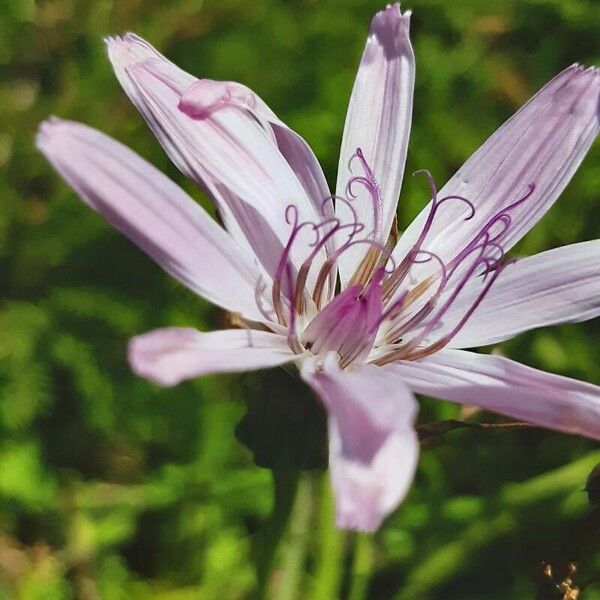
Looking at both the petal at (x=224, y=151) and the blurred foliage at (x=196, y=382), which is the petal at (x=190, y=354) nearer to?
the petal at (x=224, y=151)

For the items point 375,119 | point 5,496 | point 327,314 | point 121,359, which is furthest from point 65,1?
point 327,314

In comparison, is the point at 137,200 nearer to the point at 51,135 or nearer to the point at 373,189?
the point at 51,135

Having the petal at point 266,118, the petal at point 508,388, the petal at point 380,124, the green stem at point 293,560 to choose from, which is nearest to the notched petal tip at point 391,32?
the petal at point 380,124

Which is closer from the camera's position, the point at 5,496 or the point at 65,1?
the point at 5,496

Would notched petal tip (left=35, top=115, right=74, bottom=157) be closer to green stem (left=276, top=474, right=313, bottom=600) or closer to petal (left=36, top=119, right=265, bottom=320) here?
petal (left=36, top=119, right=265, bottom=320)

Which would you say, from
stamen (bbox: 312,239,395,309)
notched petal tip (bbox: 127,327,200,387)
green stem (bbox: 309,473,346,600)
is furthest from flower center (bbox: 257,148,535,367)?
green stem (bbox: 309,473,346,600)

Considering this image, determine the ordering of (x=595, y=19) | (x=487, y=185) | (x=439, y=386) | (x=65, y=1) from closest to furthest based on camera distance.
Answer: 1. (x=439, y=386)
2. (x=487, y=185)
3. (x=595, y=19)
4. (x=65, y=1)

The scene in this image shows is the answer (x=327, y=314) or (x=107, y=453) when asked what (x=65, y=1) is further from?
(x=327, y=314)
